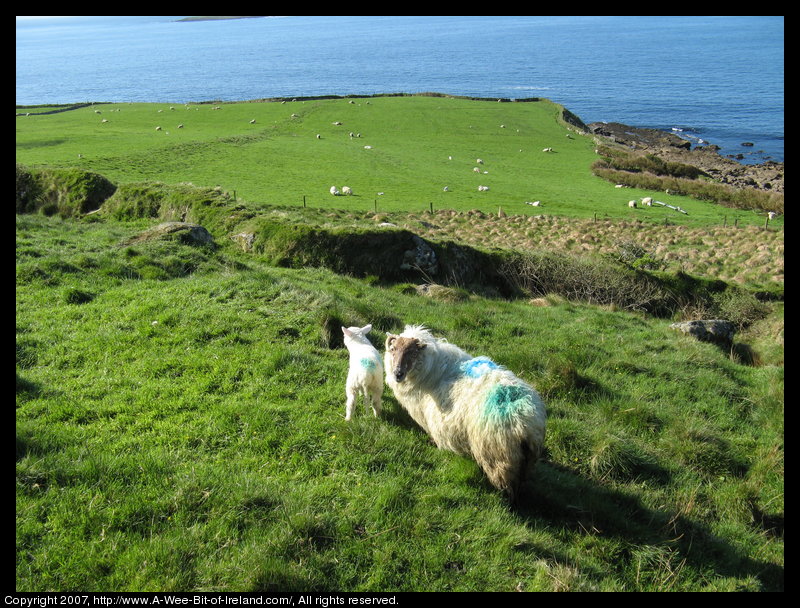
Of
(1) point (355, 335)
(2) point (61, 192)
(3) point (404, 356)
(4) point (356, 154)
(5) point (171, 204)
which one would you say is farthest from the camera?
(4) point (356, 154)

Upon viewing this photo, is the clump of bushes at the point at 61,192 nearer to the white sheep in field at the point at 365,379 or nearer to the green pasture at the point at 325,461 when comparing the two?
the green pasture at the point at 325,461

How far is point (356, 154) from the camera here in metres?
52.9

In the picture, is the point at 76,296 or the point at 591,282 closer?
the point at 76,296

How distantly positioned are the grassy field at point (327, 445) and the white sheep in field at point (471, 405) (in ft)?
1.20

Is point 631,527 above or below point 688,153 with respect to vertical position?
below

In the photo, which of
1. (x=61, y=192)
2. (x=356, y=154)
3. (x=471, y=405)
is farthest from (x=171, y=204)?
(x=356, y=154)

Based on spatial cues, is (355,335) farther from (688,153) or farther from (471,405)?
(688,153)

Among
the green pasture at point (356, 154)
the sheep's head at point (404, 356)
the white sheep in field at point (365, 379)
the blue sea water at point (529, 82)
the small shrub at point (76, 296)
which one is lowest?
the white sheep in field at point (365, 379)

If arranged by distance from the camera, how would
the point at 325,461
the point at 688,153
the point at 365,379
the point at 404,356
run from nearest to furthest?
1. the point at 325,461
2. the point at 404,356
3. the point at 365,379
4. the point at 688,153

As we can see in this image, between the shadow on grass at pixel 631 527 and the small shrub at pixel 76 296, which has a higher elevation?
the small shrub at pixel 76 296

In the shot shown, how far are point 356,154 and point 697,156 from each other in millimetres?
48610

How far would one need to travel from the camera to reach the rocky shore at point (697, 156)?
57469mm

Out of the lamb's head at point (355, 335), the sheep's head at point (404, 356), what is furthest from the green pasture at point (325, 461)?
the sheep's head at point (404, 356)
